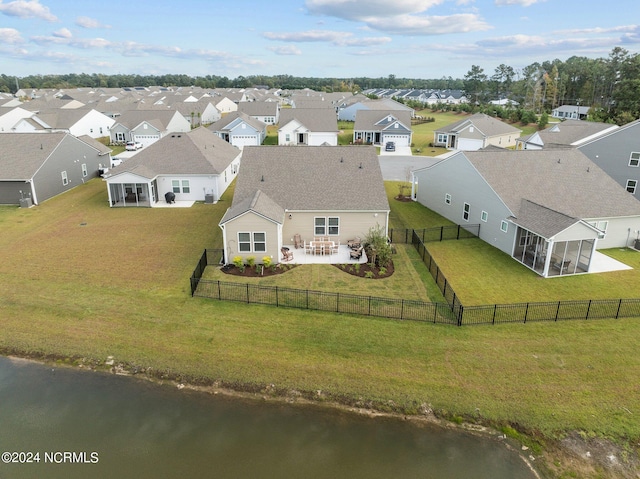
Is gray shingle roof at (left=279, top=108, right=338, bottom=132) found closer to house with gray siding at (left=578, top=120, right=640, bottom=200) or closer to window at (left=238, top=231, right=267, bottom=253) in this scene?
house with gray siding at (left=578, top=120, right=640, bottom=200)

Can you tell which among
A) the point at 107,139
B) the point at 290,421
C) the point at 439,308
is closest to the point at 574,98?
the point at 107,139

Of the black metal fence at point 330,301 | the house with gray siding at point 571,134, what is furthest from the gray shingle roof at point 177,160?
the house with gray siding at point 571,134

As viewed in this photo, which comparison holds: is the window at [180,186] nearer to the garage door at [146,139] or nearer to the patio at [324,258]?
the patio at [324,258]

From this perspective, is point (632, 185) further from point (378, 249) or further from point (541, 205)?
point (378, 249)

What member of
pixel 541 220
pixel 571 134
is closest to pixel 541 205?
pixel 541 220

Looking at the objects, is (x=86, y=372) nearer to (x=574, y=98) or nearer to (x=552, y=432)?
(x=552, y=432)

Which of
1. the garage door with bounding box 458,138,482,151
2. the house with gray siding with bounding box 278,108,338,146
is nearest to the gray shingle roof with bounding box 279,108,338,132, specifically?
the house with gray siding with bounding box 278,108,338,146
